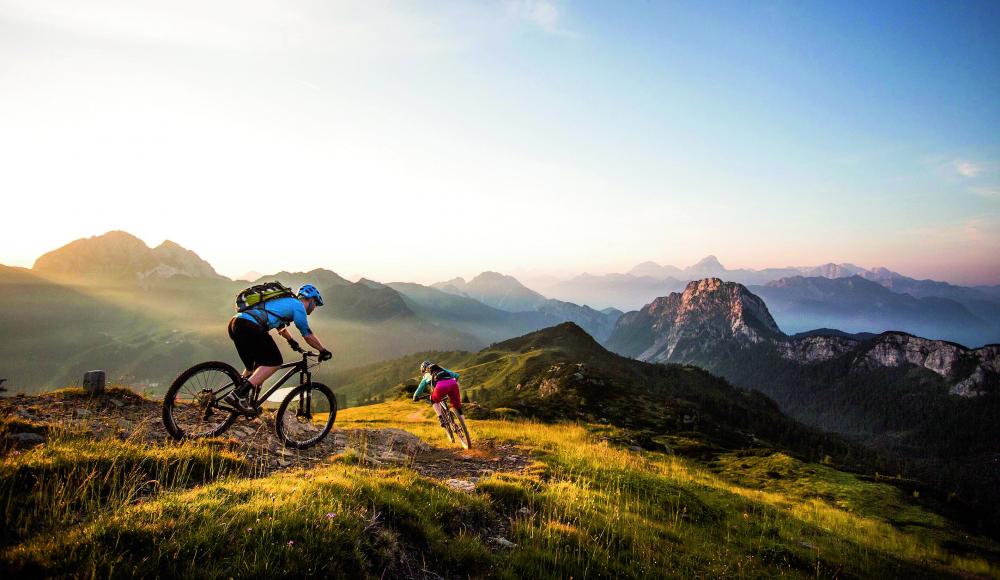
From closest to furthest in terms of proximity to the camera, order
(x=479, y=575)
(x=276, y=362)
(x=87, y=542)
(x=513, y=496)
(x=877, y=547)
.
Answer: (x=87, y=542), (x=479, y=575), (x=513, y=496), (x=276, y=362), (x=877, y=547)

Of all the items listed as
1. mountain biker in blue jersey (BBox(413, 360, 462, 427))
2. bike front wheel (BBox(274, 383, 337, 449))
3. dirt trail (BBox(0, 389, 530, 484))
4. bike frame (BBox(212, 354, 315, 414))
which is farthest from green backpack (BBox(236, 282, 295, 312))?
mountain biker in blue jersey (BBox(413, 360, 462, 427))

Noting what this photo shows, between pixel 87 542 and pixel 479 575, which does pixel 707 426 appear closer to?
pixel 479 575

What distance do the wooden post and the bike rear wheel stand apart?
4.82m

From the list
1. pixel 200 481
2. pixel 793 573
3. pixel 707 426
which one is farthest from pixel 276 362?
pixel 707 426

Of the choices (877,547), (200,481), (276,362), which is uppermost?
(276,362)

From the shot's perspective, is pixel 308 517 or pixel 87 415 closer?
pixel 308 517

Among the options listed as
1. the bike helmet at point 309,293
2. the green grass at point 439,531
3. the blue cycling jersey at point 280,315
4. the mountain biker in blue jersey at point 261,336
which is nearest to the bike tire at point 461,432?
the green grass at point 439,531

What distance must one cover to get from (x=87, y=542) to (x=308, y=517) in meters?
2.41

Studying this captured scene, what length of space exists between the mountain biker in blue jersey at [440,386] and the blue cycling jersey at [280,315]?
25.3 feet

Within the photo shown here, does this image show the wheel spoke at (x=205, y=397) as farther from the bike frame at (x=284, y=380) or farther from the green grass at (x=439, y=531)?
the green grass at (x=439, y=531)

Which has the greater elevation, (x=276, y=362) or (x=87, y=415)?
(x=276, y=362)

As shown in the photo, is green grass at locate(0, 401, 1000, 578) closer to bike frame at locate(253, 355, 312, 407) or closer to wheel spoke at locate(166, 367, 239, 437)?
wheel spoke at locate(166, 367, 239, 437)

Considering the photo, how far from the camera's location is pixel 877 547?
43.0 feet

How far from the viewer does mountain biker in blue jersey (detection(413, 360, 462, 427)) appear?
18453 millimetres
